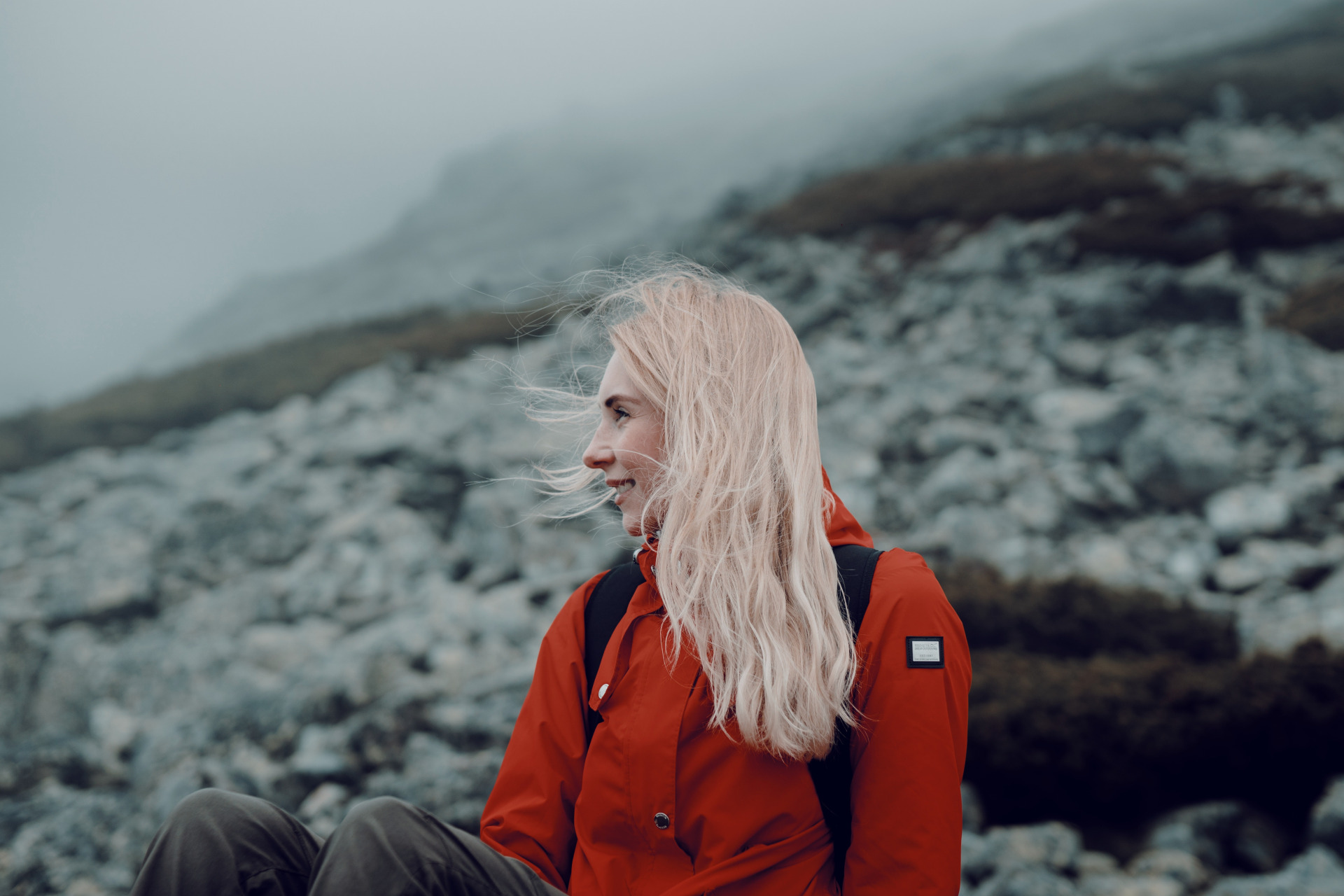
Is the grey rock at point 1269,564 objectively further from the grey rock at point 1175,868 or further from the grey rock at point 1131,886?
the grey rock at point 1131,886

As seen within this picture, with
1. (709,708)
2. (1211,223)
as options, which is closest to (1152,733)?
(709,708)

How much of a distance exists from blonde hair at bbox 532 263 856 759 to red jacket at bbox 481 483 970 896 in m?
0.08

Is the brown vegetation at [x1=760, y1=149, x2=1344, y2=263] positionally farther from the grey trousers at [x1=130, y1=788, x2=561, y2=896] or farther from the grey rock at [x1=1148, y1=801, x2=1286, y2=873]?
the grey trousers at [x1=130, y1=788, x2=561, y2=896]

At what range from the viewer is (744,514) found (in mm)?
1732

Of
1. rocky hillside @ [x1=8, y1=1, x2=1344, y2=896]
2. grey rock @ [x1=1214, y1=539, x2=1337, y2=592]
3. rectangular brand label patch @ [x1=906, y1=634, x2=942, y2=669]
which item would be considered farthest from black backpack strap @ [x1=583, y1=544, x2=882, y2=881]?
grey rock @ [x1=1214, y1=539, x2=1337, y2=592]

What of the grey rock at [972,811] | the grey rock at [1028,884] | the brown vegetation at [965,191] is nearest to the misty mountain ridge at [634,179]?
the brown vegetation at [965,191]

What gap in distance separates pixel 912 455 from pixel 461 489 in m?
5.83

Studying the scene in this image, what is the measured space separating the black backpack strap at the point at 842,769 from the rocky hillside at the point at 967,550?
1015 mm

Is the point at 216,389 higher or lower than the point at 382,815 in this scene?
lower

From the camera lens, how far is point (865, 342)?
38.0ft

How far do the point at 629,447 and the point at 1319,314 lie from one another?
32.0 ft

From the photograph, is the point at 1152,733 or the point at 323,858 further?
the point at 1152,733

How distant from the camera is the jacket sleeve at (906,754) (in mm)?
1530

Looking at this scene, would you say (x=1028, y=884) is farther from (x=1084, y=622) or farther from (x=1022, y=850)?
(x=1084, y=622)
